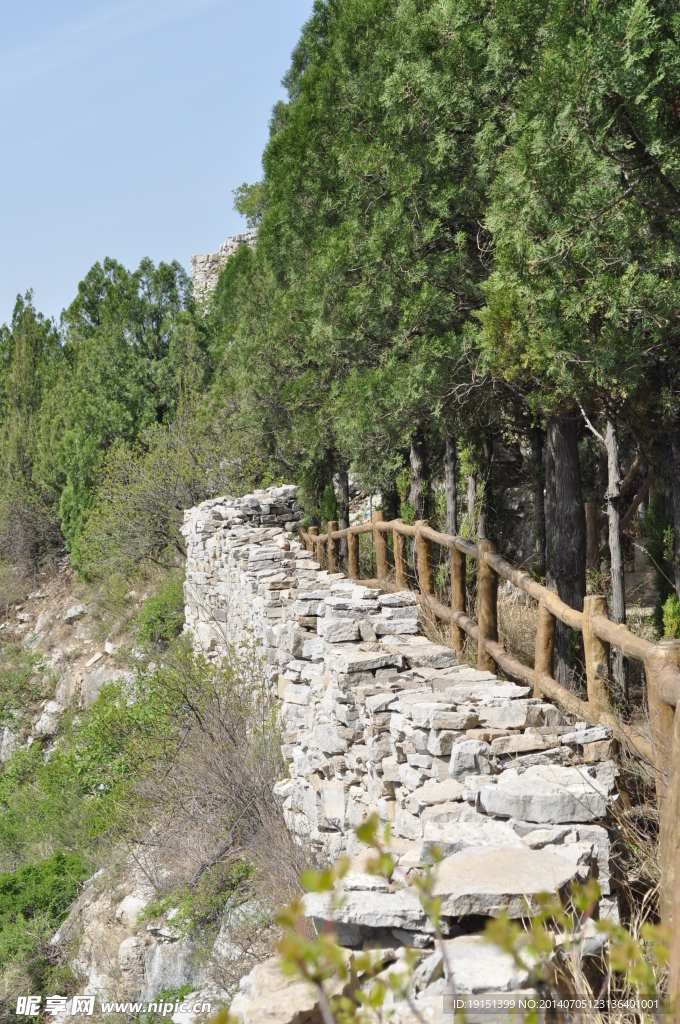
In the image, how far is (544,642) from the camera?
565 cm

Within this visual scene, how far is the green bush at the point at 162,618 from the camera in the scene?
17.1m

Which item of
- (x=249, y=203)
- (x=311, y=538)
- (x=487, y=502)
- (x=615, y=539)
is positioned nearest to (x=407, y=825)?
(x=615, y=539)

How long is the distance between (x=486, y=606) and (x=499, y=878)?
3.56m

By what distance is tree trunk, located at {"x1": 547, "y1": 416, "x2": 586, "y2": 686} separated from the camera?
7.96m

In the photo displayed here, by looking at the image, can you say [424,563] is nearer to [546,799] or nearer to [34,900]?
[546,799]

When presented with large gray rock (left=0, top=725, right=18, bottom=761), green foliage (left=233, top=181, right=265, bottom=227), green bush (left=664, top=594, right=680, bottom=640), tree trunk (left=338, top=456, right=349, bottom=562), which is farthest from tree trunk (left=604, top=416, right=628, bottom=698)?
green foliage (left=233, top=181, right=265, bottom=227)

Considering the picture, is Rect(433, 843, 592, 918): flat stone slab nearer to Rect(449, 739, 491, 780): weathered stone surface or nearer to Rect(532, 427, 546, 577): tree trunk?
Rect(449, 739, 491, 780): weathered stone surface

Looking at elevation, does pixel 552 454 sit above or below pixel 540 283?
below

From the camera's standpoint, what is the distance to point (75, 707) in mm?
18234

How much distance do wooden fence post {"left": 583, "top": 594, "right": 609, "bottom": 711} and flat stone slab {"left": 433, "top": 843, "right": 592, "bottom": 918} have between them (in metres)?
1.43

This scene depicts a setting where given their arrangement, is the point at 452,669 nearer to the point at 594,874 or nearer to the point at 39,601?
the point at 594,874

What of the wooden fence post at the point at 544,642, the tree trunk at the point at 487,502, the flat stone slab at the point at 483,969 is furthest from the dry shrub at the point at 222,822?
the tree trunk at the point at 487,502

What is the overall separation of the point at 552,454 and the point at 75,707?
12.9 m

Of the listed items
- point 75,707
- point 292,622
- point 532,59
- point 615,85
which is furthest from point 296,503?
point 615,85
